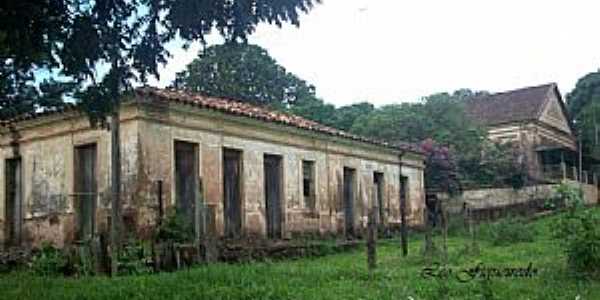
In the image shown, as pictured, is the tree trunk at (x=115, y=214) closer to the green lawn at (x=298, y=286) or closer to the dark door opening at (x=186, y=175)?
the green lawn at (x=298, y=286)

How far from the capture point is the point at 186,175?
18922mm

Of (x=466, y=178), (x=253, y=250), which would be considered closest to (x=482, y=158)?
(x=466, y=178)

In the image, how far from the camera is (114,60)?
9664mm

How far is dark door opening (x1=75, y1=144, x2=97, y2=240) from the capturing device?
18337 mm

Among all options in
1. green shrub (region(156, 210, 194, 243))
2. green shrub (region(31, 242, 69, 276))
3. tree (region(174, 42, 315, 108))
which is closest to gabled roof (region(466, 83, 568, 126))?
tree (region(174, 42, 315, 108))

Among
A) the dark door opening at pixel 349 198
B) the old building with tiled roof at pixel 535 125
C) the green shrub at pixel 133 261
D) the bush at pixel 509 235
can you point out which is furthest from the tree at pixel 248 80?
the green shrub at pixel 133 261

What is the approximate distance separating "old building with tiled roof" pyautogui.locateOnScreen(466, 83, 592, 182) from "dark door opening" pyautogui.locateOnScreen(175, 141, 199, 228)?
26752 millimetres

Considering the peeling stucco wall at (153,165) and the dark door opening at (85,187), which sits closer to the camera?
the peeling stucco wall at (153,165)

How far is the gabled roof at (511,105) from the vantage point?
4594 centimetres

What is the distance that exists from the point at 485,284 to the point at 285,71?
127 ft

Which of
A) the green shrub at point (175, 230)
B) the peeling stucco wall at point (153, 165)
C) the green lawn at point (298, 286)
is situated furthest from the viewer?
the peeling stucco wall at point (153, 165)

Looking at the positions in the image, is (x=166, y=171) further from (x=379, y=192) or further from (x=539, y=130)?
(x=539, y=130)

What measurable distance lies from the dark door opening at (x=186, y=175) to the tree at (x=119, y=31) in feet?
28.4

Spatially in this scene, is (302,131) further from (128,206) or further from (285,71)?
(285,71)
